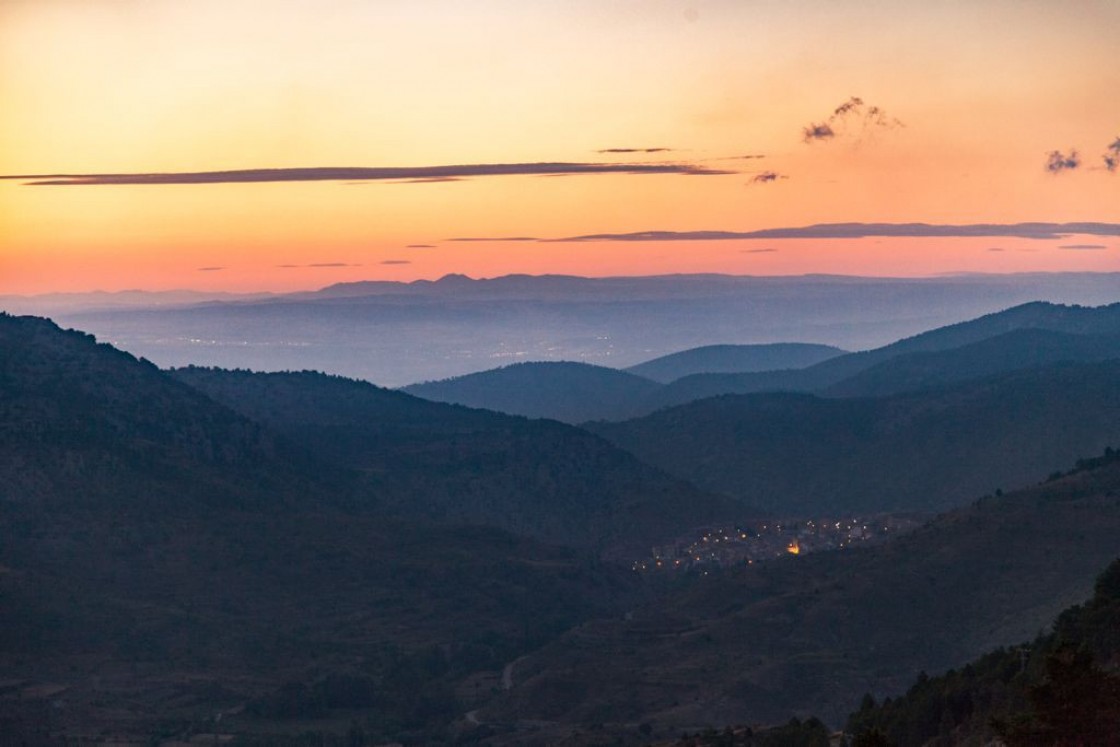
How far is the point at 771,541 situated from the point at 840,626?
6431cm

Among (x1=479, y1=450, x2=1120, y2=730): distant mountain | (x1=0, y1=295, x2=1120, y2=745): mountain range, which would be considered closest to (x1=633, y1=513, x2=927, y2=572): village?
(x1=0, y1=295, x2=1120, y2=745): mountain range

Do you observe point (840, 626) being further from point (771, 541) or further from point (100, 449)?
point (100, 449)

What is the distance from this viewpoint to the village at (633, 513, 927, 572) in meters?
180

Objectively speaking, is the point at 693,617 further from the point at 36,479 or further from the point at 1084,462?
the point at 36,479

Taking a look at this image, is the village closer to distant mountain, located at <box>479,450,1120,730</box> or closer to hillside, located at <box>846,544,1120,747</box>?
distant mountain, located at <box>479,450,1120,730</box>

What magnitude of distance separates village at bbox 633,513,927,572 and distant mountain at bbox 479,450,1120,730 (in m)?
30.0

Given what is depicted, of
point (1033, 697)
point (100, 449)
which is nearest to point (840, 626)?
point (100, 449)

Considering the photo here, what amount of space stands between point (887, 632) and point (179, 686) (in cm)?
5463

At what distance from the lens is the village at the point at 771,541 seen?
180 m

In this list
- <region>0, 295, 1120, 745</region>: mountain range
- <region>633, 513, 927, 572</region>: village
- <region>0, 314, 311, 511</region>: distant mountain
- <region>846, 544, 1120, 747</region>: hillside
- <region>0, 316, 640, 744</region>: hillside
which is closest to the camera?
<region>846, 544, 1120, 747</region>: hillside

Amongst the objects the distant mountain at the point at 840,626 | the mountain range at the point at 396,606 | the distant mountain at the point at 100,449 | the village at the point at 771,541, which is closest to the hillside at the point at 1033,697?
the mountain range at the point at 396,606

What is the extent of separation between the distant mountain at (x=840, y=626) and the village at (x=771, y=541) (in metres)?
30.0

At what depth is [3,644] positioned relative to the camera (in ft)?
463

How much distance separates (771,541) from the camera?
632ft
